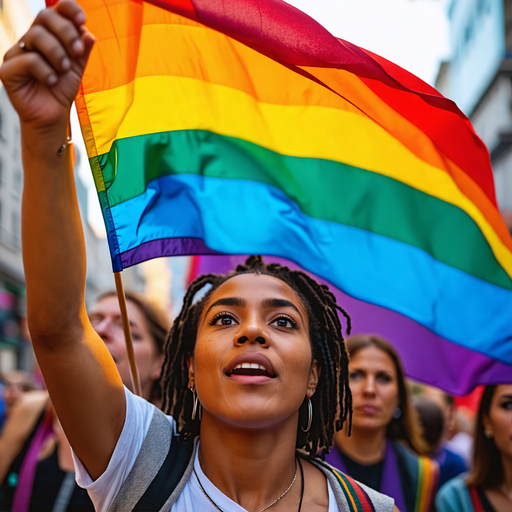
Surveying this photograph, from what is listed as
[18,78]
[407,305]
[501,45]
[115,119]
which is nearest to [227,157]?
[115,119]

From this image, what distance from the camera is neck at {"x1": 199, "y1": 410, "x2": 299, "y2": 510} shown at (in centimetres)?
194

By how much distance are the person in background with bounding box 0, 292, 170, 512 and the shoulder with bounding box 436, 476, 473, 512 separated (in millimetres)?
1628

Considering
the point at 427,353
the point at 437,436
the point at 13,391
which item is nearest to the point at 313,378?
the point at 427,353

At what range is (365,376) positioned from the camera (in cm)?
366

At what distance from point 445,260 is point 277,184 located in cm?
90

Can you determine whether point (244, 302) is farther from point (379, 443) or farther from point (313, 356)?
point (379, 443)

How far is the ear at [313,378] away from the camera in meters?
2.20

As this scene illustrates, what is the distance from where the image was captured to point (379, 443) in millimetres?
3643

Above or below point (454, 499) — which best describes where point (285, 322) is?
above

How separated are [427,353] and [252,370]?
142 centimetres

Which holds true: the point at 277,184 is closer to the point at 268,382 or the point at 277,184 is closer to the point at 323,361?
the point at 323,361

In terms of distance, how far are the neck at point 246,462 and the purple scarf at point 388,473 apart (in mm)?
1524

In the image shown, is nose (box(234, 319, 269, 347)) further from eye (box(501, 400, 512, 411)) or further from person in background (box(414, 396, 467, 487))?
person in background (box(414, 396, 467, 487))

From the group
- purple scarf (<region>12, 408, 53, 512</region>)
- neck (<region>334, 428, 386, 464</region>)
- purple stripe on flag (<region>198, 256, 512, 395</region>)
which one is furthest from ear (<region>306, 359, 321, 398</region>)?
purple scarf (<region>12, 408, 53, 512</region>)
